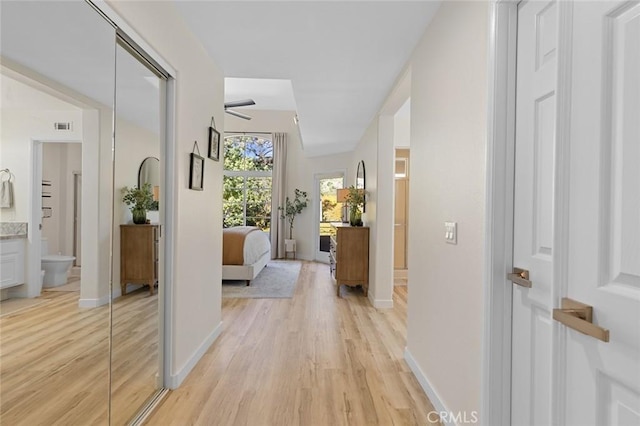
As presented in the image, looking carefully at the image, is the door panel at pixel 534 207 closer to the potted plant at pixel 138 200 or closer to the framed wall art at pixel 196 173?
the potted plant at pixel 138 200

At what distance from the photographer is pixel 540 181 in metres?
1.30

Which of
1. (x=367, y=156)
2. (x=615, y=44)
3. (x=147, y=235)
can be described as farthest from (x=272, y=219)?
(x=615, y=44)

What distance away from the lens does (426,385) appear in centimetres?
229

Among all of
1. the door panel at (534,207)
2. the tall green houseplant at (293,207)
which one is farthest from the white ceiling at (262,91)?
the door panel at (534,207)

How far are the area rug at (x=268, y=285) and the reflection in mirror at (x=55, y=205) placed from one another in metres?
3.28

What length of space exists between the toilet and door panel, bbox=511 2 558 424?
1815mm

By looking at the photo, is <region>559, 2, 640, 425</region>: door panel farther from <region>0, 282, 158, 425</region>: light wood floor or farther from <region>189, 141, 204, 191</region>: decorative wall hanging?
<region>189, 141, 204, 191</region>: decorative wall hanging

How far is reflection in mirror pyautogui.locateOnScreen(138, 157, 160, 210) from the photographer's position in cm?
207

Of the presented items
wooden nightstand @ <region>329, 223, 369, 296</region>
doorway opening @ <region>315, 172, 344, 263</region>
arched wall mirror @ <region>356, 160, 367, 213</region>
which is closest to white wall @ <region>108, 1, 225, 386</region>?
wooden nightstand @ <region>329, 223, 369, 296</region>

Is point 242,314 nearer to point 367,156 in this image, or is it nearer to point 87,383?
point 87,383

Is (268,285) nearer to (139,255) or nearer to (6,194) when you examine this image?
(139,255)

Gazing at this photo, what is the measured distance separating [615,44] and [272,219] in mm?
8544

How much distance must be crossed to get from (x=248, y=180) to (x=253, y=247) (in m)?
3.91

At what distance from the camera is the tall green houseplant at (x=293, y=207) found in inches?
358
